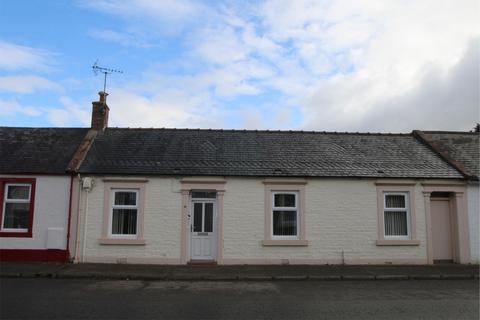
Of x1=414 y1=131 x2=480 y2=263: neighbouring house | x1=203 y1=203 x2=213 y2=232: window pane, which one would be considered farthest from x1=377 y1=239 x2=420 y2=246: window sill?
x1=203 y1=203 x2=213 y2=232: window pane

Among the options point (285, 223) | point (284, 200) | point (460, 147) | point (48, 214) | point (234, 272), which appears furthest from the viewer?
point (460, 147)

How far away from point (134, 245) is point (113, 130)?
556 centimetres

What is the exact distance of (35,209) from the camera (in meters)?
14.9

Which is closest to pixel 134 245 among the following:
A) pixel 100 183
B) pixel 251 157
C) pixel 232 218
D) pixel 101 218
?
pixel 101 218

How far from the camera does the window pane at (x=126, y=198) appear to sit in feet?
50.1

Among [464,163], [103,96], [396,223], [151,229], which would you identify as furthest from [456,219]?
[103,96]

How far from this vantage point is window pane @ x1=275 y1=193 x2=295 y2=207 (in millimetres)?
15562

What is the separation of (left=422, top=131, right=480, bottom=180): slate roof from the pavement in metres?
3.88

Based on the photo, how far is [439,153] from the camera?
56.6 ft

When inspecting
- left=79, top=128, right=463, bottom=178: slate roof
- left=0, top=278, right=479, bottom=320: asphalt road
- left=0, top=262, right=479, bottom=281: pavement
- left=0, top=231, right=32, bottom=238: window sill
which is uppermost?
left=79, top=128, right=463, bottom=178: slate roof

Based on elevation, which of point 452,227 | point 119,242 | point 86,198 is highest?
point 86,198

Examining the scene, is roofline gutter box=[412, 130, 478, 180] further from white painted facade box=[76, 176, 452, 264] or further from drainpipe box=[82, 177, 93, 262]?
drainpipe box=[82, 177, 93, 262]

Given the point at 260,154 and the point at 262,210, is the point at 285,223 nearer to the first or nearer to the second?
the point at 262,210

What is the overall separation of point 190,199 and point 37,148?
20.8 feet
